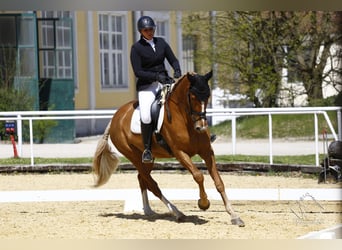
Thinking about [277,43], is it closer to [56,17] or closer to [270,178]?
[56,17]

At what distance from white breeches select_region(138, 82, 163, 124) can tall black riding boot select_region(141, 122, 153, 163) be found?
7cm

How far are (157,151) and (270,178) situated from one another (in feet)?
14.0

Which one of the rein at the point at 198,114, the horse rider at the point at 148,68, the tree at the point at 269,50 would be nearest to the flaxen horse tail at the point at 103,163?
the horse rider at the point at 148,68

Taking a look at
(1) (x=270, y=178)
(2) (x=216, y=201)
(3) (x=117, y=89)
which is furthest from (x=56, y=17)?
(2) (x=216, y=201)

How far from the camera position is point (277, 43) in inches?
773

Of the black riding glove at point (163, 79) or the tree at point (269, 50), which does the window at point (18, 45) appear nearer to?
the tree at point (269, 50)

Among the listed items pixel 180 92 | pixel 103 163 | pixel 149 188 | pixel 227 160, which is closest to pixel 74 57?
pixel 227 160

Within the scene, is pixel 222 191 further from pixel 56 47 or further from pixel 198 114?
pixel 56 47

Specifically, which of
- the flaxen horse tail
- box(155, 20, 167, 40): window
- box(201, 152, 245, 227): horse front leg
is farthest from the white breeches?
box(155, 20, 167, 40): window

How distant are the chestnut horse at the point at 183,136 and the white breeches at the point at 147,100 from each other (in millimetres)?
204

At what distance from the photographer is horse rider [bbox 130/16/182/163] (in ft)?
25.2

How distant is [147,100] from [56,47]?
12746 mm

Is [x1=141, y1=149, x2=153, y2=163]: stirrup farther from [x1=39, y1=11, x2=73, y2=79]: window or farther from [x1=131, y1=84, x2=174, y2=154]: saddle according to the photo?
[x1=39, y1=11, x2=73, y2=79]: window

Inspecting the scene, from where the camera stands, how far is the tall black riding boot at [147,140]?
789 cm
